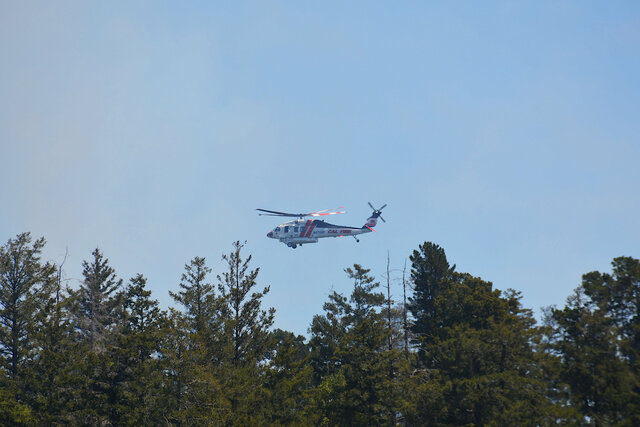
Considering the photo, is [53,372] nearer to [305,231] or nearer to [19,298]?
[19,298]

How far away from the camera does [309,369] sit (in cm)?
5244

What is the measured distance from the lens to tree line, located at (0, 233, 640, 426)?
36.3m

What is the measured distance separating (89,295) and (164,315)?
21.1 metres

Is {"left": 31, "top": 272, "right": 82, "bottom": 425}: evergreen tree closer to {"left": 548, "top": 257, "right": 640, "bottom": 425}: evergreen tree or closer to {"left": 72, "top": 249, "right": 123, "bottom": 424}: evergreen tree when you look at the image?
{"left": 72, "top": 249, "right": 123, "bottom": 424}: evergreen tree

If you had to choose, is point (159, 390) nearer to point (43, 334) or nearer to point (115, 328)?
point (43, 334)

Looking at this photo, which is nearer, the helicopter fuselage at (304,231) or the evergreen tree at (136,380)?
Answer: the evergreen tree at (136,380)

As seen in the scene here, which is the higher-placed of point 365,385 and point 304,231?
point 304,231

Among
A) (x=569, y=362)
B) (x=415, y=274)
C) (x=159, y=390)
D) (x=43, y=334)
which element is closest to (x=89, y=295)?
(x=43, y=334)

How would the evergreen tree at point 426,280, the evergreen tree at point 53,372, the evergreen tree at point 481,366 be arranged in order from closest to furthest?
the evergreen tree at point 481,366 < the evergreen tree at point 53,372 < the evergreen tree at point 426,280

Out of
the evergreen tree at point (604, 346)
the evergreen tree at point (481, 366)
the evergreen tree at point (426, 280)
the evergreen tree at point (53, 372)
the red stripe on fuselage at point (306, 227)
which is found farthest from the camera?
the red stripe on fuselage at point (306, 227)

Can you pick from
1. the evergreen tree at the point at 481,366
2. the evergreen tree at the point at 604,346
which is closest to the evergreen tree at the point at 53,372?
the evergreen tree at the point at 481,366

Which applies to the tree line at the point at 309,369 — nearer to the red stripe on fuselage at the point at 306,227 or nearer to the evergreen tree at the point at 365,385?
the evergreen tree at the point at 365,385

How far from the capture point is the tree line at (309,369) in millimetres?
36281

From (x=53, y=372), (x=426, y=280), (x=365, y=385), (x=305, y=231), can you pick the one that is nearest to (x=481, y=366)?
(x=365, y=385)
